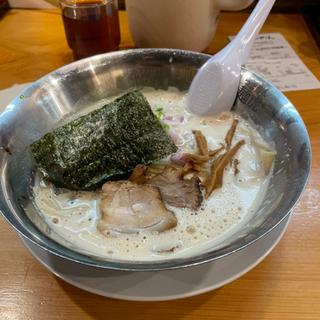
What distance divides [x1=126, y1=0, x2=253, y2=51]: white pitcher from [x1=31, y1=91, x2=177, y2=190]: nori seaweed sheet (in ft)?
1.38

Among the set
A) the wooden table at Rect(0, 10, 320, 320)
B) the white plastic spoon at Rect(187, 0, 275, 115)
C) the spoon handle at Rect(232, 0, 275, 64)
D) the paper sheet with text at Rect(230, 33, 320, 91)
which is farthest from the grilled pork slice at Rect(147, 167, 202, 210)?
the paper sheet with text at Rect(230, 33, 320, 91)

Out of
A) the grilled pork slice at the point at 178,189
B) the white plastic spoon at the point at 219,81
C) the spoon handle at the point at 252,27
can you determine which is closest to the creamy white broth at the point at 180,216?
the grilled pork slice at the point at 178,189

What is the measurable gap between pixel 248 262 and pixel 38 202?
416mm

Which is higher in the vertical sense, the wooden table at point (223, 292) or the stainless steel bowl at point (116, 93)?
the stainless steel bowl at point (116, 93)

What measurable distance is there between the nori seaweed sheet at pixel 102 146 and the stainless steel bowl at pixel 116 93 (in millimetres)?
75

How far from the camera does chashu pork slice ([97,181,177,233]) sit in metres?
0.72

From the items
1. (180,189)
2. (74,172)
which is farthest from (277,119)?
(74,172)

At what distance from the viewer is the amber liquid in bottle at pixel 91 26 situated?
1223mm

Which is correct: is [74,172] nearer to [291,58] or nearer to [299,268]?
[299,268]

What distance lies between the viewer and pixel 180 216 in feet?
2.48

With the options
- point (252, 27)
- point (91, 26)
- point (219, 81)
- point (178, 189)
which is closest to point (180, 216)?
point (178, 189)

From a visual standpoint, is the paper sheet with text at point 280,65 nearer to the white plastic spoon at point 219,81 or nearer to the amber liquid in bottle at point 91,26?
the white plastic spoon at point 219,81

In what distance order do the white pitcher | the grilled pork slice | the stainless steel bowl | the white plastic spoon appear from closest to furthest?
the stainless steel bowl → the grilled pork slice → the white plastic spoon → the white pitcher

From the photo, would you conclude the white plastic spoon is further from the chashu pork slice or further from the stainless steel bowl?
the chashu pork slice
